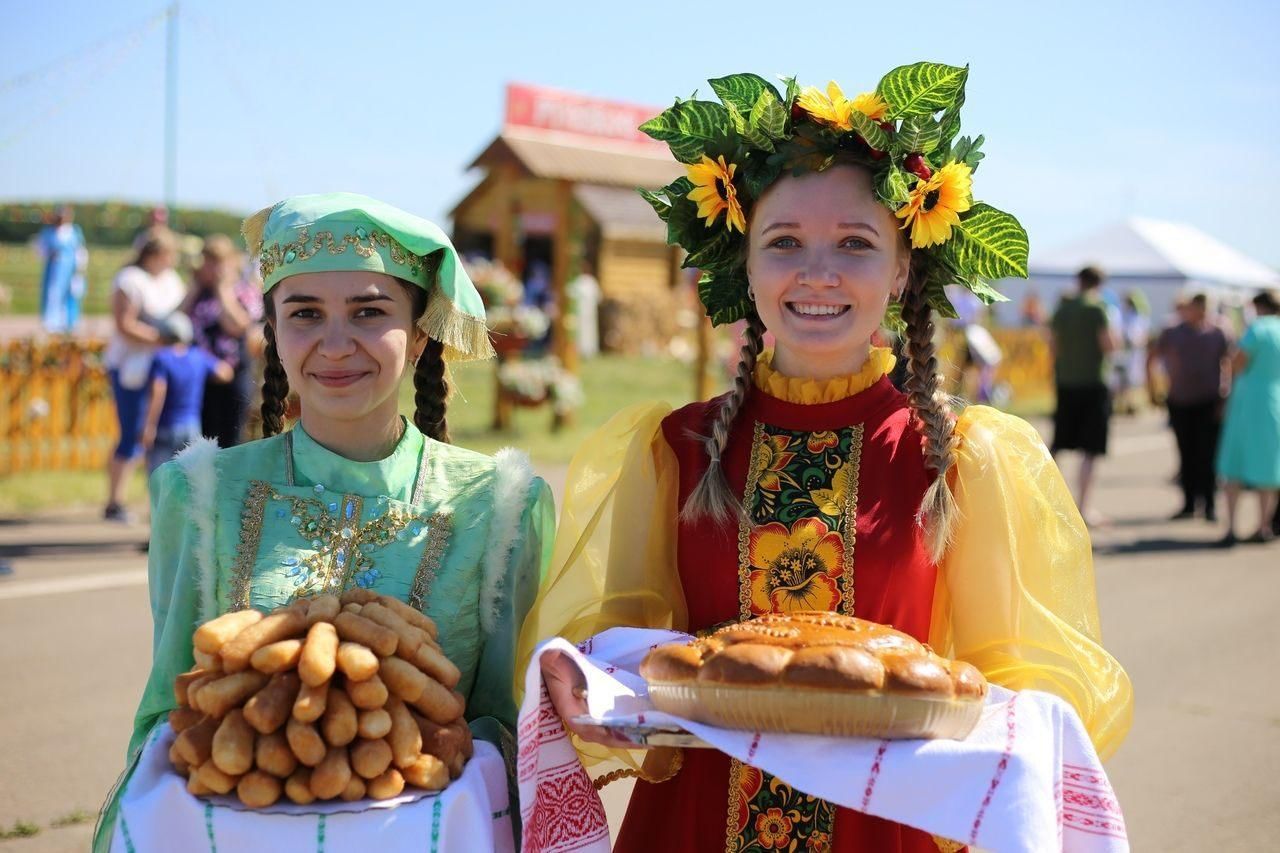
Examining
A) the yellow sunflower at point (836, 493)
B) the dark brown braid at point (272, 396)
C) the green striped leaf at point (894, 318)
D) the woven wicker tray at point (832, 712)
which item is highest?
the green striped leaf at point (894, 318)

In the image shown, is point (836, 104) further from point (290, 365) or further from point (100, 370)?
point (100, 370)

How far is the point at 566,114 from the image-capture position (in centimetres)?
1631

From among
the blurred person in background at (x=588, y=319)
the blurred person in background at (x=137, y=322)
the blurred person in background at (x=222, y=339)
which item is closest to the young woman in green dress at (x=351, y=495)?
the blurred person in background at (x=222, y=339)

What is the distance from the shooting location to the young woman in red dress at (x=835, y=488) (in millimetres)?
2291

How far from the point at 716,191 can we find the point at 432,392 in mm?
769

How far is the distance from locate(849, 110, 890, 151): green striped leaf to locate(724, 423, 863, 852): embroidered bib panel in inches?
21.5

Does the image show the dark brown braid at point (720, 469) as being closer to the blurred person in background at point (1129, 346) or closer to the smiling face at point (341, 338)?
the smiling face at point (341, 338)

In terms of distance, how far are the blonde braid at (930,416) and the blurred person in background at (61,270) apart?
1754 centimetres

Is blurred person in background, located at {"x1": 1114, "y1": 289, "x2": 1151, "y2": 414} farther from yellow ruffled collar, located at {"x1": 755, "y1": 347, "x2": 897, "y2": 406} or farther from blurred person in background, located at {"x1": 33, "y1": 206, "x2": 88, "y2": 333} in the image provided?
yellow ruffled collar, located at {"x1": 755, "y1": 347, "x2": 897, "y2": 406}

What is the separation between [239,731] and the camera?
1.88m

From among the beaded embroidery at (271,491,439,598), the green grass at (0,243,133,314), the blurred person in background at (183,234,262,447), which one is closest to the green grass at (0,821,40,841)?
the beaded embroidery at (271,491,439,598)

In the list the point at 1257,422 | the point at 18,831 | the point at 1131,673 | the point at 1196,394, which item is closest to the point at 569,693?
the point at 18,831

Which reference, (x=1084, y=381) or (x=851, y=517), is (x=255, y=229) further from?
(x=1084, y=381)

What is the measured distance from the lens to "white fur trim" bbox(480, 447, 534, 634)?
7.86 ft
